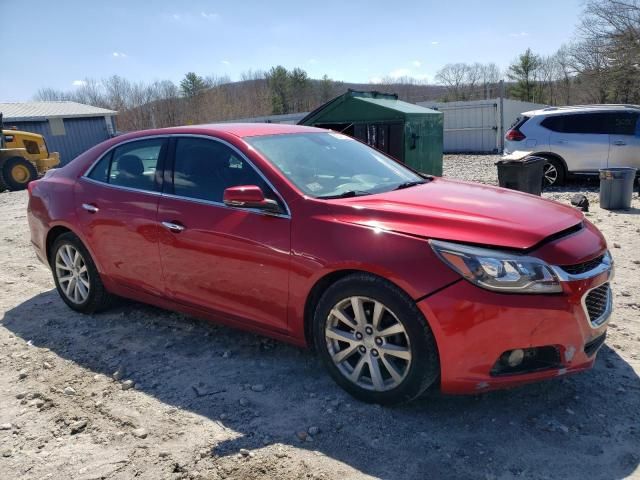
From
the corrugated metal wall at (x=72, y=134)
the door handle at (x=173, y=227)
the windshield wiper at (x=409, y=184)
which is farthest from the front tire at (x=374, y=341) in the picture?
the corrugated metal wall at (x=72, y=134)

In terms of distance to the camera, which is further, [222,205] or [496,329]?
[222,205]

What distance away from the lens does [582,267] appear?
8.80 feet

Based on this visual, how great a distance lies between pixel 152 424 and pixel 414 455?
1.48 metres

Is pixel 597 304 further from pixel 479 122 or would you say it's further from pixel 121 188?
pixel 479 122

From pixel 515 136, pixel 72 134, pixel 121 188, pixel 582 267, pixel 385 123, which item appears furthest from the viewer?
pixel 72 134

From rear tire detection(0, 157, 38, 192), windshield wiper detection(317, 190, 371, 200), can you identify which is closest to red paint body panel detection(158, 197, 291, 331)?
windshield wiper detection(317, 190, 371, 200)

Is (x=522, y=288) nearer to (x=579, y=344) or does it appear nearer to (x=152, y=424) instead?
(x=579, y=344)

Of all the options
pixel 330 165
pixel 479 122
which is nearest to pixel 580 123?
pixel 330 165

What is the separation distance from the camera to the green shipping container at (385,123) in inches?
391

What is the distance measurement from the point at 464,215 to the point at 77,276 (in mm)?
3434

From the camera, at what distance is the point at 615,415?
2.76 metres

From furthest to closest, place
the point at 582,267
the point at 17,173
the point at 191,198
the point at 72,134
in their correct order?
the point at 72,134, the point at 17,173, the point at 191,198, the point at 582,267

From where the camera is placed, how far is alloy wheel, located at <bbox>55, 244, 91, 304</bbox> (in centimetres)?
450

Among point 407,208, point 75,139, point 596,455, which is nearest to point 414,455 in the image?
point 596,455
